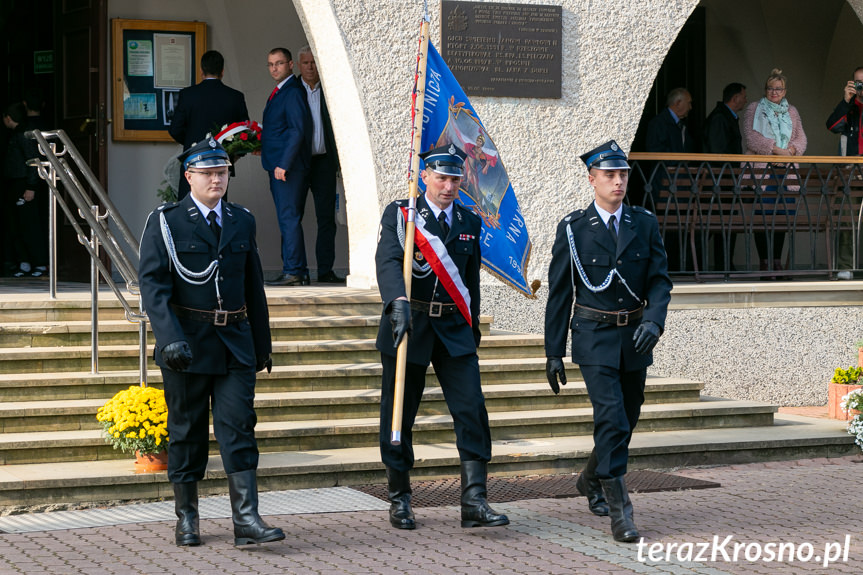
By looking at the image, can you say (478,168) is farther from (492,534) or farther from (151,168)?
(151,168)

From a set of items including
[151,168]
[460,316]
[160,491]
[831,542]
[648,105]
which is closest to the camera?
[831,542]

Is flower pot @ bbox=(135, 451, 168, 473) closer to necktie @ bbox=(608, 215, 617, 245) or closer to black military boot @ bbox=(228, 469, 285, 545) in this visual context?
black military boot @ bbox=(228, 469, 285, 545)

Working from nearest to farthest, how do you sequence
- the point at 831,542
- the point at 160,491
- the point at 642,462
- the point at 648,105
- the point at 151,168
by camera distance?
the point at 831,542 → the point at 160,491 → the point at 642,462 → the point at 151,168 → the point at 648,105

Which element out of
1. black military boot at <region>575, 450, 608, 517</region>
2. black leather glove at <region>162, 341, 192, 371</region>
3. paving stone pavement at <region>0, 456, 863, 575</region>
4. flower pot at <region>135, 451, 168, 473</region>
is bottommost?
paving stone pavement at <region>0, 456, 863, 575</region>

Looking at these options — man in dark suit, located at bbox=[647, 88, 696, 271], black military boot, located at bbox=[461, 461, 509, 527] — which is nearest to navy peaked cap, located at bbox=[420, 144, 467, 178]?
black military boot, located at bbox=[461, 461, 509, 527]

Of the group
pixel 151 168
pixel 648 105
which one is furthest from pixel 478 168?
pixel 648 105

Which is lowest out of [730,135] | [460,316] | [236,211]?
[460,316]

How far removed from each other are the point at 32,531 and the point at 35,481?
1.62 feet

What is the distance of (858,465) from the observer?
873 centimetres

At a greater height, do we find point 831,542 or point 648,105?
point 648,105

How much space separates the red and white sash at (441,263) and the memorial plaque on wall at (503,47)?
429cm

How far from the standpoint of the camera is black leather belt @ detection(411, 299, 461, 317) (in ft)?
22.0

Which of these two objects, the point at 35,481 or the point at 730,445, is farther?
the point at 730,445

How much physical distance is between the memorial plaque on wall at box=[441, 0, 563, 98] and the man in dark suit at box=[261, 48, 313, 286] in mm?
1355
